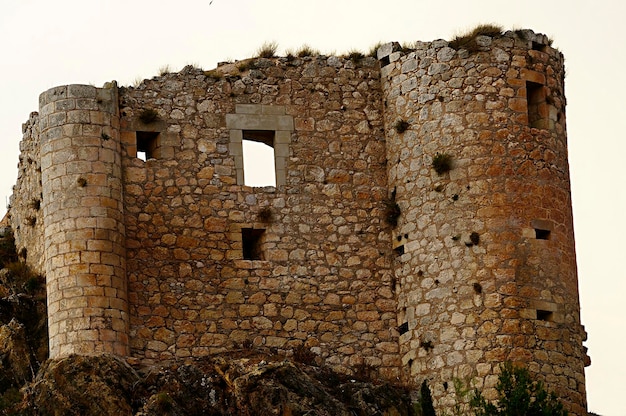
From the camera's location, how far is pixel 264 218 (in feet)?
110

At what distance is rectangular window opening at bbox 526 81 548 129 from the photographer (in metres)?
34.1

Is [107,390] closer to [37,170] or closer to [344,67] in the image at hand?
[37,170]

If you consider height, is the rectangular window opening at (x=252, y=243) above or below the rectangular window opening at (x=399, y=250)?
above

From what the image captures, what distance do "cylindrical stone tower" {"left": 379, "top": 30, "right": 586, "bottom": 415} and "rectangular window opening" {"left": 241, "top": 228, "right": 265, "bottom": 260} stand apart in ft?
7.34

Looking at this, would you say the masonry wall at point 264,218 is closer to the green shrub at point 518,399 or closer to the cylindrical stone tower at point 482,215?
the cylindrical stone tower at point 482,215

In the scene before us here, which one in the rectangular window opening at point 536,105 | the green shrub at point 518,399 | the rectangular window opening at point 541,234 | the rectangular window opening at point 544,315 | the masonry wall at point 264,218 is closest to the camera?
the green shrub at point 518,399

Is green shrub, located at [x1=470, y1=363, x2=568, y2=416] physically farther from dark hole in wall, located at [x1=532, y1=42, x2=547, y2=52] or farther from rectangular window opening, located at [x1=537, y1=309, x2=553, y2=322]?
dark hole in wall, located at [x1=532, y1=42, x2=547, y2=52]

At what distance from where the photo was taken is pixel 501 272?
32.8 metres

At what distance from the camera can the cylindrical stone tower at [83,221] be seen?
32.2 metres

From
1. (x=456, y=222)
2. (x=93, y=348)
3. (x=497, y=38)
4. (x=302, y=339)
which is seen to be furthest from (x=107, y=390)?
(x=497, y=38)

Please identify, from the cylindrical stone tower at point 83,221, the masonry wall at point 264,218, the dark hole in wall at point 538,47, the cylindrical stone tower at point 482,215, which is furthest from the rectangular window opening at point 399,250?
the cylindrical stone tower at point 83,221

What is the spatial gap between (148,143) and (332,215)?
3186 millimetres

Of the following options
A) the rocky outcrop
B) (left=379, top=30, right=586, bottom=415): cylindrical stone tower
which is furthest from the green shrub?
the rocky outcrop

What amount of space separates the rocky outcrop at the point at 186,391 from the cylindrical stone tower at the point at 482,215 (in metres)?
1.74
